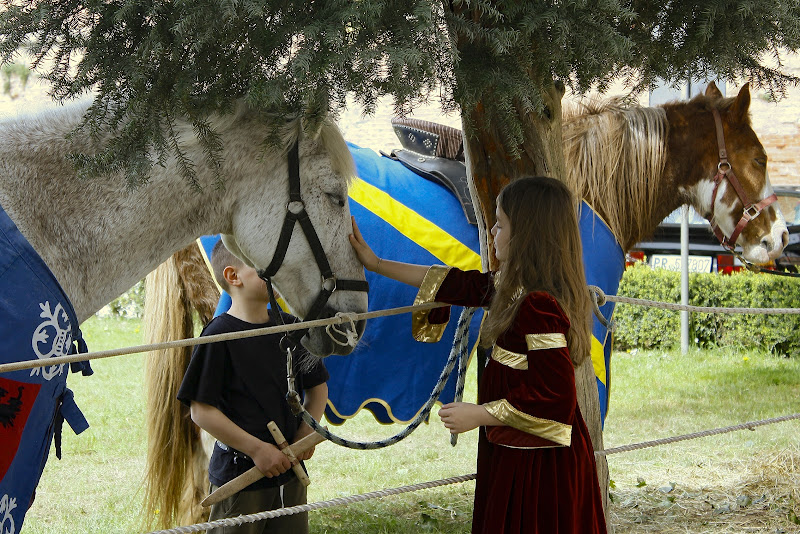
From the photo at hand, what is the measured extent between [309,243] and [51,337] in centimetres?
70

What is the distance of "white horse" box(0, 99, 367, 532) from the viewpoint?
1.79 m

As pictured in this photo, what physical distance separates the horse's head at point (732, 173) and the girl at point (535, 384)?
1.92 metres

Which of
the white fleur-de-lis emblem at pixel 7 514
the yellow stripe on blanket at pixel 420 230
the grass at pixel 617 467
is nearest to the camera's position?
the white fleur-de-lis emblem at pixel 7 514

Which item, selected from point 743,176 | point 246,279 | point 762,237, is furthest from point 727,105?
point 246,279

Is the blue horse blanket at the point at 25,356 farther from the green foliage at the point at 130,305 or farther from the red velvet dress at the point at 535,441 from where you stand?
the green foliage at the point at 130,305

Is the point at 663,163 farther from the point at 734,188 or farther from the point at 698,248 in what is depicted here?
the point at 698,248

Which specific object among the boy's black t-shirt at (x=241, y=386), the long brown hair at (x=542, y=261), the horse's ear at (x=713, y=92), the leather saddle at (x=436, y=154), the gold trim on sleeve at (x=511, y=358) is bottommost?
the boy's black t-shirt at (x=241, y=386)

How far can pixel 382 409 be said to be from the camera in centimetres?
341

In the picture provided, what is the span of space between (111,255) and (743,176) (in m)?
2.82

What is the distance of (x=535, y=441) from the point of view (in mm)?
1733

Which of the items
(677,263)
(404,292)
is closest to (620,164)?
(404,292)

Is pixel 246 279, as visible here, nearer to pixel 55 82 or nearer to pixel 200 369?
pixel 200 369

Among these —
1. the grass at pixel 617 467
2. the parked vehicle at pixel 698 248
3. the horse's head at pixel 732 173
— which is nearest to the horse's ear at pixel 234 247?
the grass at pixel 617 467

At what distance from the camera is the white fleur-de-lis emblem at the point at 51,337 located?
5.49 feet
